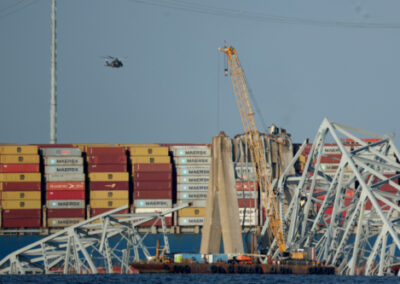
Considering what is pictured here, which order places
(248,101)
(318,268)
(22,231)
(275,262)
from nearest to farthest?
1. (318,268)
2. (275,262)
3. (248,101)
4. (22,231)

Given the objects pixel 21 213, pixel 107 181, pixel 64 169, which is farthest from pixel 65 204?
pixel 107 181

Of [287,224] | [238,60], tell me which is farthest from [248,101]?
[287,224]

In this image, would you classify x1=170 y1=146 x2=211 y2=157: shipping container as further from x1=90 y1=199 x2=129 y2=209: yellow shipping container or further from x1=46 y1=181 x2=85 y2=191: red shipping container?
x1=46 y1=181 x2=85 y2=191: red shipping container

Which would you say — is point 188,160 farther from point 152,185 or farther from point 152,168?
point 152,185

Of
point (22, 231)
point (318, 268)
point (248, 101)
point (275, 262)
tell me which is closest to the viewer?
point (318, 268)

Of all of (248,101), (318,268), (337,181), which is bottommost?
(318,268)

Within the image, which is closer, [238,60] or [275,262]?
[275,262]

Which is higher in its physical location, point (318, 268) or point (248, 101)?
point (248, 101)

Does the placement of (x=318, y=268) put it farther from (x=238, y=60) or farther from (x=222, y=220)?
(x=238, y=60)
